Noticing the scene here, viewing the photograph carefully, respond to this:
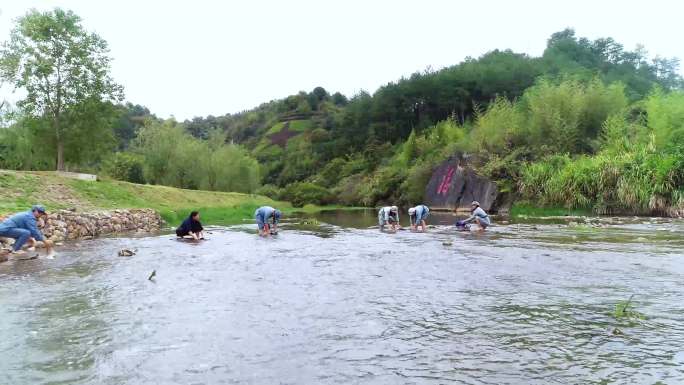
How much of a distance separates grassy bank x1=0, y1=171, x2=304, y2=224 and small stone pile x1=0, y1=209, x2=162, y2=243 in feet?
6.38

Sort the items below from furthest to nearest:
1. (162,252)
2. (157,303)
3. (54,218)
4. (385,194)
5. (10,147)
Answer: (385,194) < (10,147) < (54,218) < (162,252) < (157,303)

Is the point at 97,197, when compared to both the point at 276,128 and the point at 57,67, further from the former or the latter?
the point at 276,128

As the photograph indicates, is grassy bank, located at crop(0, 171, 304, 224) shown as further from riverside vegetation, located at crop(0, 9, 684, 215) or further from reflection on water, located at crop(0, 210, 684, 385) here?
reflection on water, located at crop(0, 210, 684, 385)

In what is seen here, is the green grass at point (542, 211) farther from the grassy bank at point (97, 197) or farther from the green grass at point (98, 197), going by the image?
the grassy bank at point (97, 197)

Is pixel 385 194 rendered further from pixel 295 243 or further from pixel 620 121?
pixel 295 243

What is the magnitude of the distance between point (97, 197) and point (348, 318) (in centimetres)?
3053

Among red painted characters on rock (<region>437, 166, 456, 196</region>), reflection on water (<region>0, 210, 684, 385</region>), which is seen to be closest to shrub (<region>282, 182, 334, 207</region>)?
red painted characters on rock (<region>437, 166, 456, 196</region>)

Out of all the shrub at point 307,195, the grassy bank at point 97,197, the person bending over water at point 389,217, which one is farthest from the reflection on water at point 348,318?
the shrub at point 307,195

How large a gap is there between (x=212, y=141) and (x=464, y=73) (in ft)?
151

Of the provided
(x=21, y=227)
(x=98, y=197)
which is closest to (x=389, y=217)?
(x=21, y=227)

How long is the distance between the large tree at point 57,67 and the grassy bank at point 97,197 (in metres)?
4.53

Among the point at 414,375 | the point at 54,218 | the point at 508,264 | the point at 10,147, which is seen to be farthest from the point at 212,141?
the point at 414,375

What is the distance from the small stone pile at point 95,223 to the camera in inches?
915

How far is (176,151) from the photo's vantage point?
61.9m
